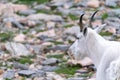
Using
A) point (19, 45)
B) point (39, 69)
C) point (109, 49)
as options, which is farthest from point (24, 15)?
point (109, 49)

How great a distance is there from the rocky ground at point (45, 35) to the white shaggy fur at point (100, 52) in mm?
1954

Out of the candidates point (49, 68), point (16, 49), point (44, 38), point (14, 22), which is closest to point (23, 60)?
point (16, 49)

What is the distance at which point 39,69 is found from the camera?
15055 mm

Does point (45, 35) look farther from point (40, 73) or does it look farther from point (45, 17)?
point (40, 73)

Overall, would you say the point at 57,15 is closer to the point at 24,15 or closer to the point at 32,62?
the point at 24,15

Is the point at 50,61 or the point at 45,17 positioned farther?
the point at 45,17

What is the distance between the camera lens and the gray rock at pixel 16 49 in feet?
54.3

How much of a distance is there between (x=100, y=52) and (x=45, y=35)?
7.21 metres

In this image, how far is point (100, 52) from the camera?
11.4m

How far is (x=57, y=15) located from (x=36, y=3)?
207 centimetres

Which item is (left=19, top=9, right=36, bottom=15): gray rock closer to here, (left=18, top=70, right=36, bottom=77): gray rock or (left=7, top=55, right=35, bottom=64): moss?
(left=7, top=55, right=35, bottom=64): moss

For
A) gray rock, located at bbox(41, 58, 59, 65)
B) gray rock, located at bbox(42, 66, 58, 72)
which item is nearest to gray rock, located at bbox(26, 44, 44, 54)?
gray rock, located at bbox(41, 58, 59, 65)

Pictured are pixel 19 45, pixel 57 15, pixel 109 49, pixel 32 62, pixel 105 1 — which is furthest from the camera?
pixel 105 1

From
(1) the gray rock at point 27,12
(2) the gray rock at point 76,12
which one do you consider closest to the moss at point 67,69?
(2) the gray rock at point 76,12
